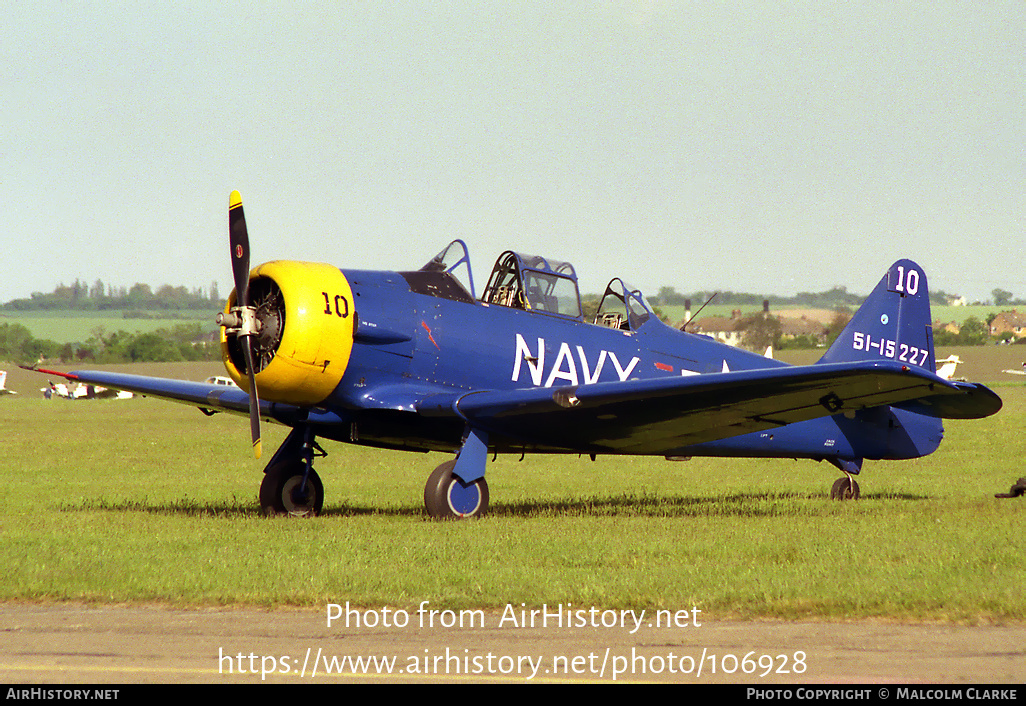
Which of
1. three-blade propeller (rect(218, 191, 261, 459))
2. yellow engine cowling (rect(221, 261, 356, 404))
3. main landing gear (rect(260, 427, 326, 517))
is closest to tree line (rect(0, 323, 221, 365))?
main landing gear (rect(260, 427, 326, 517))

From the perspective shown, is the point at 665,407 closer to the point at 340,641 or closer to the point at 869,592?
the point at 869,592

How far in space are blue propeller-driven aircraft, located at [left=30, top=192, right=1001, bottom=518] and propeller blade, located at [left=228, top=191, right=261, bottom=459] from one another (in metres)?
0.02

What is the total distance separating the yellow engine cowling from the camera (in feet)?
33.0

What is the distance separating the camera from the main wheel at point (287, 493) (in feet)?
38.5

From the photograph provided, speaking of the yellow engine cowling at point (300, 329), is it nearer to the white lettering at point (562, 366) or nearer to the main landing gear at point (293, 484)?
the main landing gear at point (293, 484)

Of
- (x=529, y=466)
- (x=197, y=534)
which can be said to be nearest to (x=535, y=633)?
(x=197, y=534)

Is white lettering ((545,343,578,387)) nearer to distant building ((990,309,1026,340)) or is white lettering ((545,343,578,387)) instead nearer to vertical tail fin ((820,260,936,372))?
vertical tail fin ((820,260,936,372))

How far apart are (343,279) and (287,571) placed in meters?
3.68

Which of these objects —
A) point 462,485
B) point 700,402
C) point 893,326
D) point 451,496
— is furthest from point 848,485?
point 451,496

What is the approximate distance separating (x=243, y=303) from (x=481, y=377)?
2.46 m

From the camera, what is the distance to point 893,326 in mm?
14781

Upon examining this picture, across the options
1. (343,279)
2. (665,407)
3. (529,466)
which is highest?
(343,279)

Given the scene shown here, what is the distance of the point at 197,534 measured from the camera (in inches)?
375

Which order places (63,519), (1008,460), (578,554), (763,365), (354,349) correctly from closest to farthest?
(578,554)
(354,349)
(63,519)
(763,365)
(1008,460)
